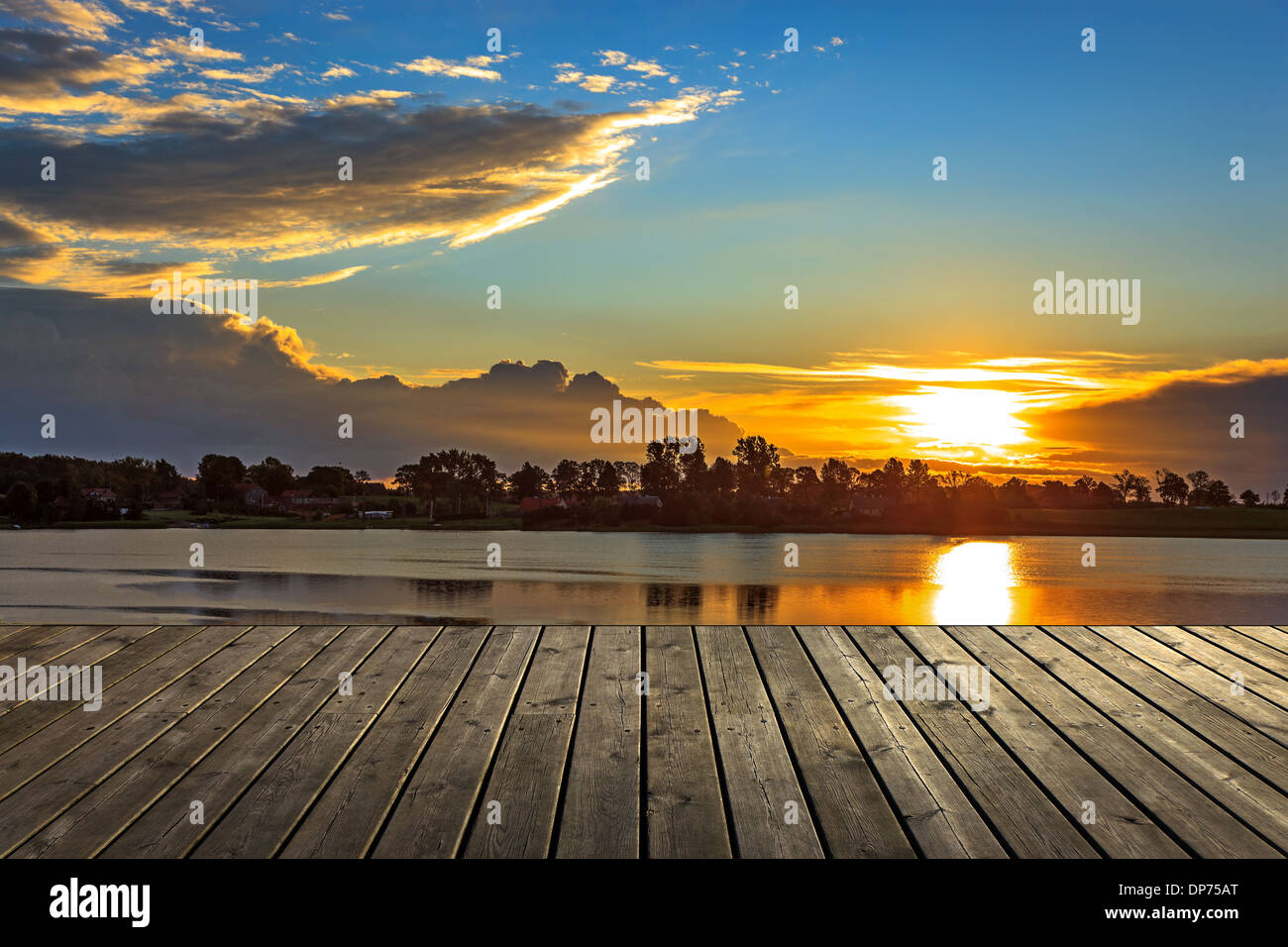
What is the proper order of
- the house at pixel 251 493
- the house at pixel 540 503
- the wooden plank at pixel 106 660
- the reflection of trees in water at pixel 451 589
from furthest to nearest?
the house at pixel 540 503
the house at pixel 251 493
the reflection of trees in water at pixel 451 589
the wooden plank at pixel 106 660

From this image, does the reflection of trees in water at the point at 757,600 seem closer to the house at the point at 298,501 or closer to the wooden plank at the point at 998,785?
the wooden plank at the point at 998,785

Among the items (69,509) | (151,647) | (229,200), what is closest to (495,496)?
(69,509)

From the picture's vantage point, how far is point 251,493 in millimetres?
51094

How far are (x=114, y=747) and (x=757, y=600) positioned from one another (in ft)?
91.6

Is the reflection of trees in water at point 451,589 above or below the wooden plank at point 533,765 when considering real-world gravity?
below

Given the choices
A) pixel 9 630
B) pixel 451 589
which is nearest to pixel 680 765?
pixel 9 630

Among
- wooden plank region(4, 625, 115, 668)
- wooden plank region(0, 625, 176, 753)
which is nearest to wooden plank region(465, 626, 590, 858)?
wooden plank region(0, 625, 176, 753)

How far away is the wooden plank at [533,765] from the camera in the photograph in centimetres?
353

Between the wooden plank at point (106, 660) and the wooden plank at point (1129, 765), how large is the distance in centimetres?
529

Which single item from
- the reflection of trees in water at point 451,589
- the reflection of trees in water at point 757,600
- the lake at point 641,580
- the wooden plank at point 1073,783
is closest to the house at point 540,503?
the lake at point 641,580

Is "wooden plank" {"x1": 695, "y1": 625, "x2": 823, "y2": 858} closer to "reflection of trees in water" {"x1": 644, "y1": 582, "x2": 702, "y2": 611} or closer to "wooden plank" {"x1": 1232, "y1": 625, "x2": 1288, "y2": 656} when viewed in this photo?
"wooden plank" {"x1": 1232, "y1": 625, "x2": 1288, "y2": 656}

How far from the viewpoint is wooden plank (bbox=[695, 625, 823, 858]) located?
3.53m

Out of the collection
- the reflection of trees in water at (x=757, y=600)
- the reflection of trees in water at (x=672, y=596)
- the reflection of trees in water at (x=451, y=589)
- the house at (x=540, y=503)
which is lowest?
the reflection of trees in water at (x=672, y=596)
